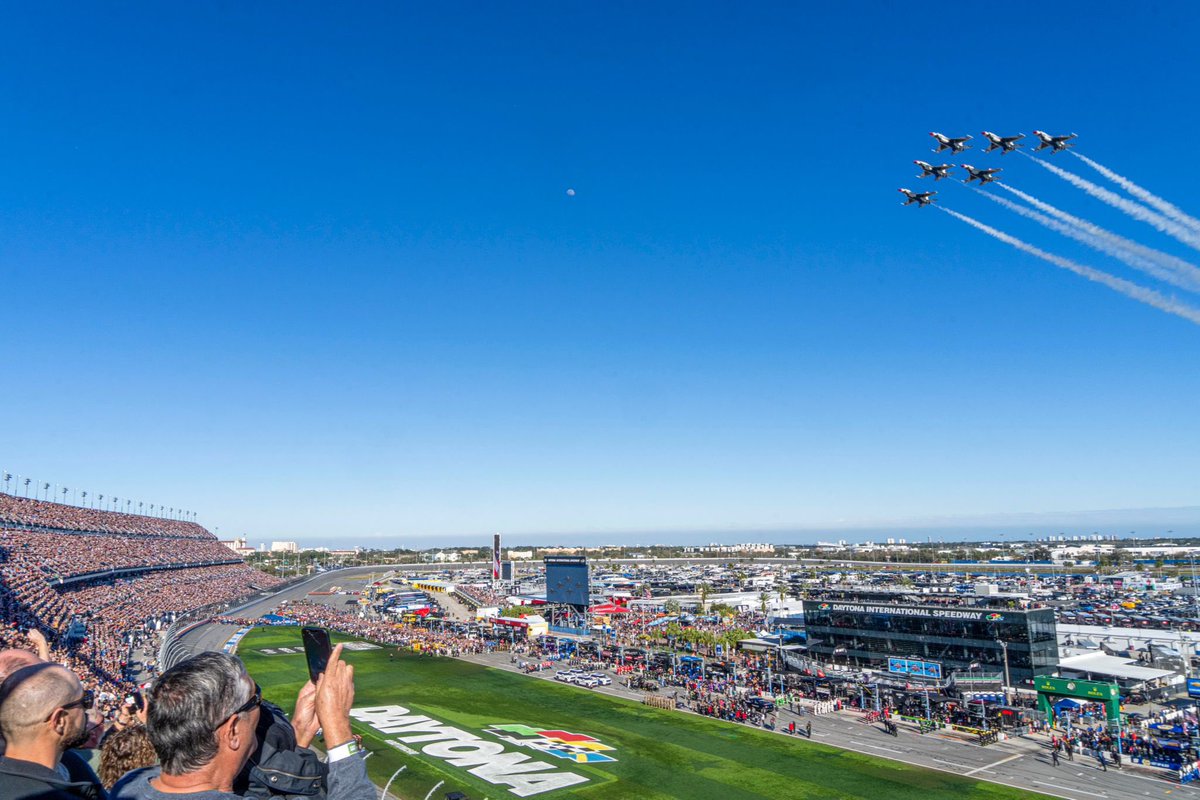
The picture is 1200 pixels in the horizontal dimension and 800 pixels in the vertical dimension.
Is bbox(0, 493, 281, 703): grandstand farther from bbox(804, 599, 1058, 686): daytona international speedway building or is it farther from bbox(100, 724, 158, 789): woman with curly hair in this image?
bbox(804, 599, 1058, 686): daytona international speedway building

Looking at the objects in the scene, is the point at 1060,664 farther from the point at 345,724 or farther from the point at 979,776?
the point at 345,724

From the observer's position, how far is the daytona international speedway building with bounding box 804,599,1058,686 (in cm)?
5581

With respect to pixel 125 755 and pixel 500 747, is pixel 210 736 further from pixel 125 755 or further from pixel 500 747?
→ pixel 500 747

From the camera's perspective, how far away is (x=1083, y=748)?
41281 mm

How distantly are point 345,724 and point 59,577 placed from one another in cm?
8833

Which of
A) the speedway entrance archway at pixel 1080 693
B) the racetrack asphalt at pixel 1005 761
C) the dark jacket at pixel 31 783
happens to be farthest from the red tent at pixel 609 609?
the dark jacket at pixel 31 783

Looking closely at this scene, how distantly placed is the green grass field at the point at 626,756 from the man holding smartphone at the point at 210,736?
3364cm

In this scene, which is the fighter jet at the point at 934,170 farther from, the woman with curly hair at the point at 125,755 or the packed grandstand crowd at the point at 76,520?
the packed grandstand crowd at the point at 76,520

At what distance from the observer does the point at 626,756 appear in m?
41.5

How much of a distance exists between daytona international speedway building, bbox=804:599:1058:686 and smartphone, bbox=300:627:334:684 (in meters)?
57.7

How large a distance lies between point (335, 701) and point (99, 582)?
3981 inches

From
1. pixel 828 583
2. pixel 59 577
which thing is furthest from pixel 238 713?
pixel 828 583

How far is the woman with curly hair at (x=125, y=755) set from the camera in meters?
5.65

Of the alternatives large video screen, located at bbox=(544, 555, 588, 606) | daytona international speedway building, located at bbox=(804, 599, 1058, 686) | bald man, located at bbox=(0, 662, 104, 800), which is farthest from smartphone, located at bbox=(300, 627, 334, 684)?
large video screen, located at bbox=(544, 555, 588, 606)
